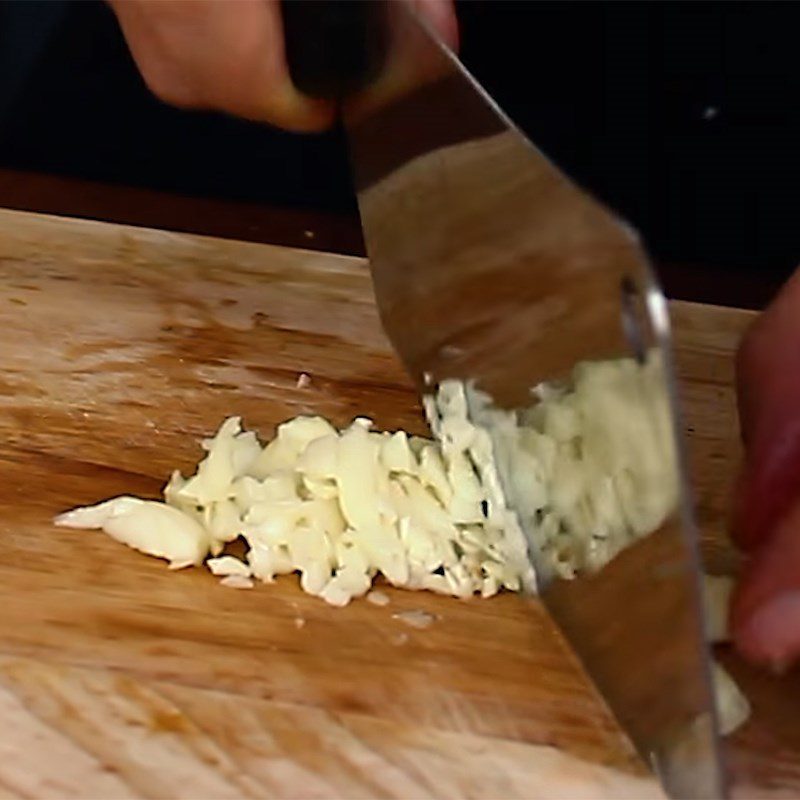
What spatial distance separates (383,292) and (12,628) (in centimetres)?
44

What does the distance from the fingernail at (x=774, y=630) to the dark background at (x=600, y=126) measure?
2.09 feet

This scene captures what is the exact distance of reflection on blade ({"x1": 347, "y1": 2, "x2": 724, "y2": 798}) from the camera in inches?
31.1

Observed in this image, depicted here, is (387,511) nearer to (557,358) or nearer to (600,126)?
(557,358)

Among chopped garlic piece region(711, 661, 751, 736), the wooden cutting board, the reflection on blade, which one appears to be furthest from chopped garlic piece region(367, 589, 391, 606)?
chopped garlic piece region(711, 661, 751, 736)

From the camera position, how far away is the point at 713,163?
58.8 inches

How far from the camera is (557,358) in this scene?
0.94m

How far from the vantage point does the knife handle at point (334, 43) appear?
107cm

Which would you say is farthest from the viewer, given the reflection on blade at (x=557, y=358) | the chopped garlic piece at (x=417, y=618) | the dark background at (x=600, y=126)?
the dark background at (x=600, y=126)

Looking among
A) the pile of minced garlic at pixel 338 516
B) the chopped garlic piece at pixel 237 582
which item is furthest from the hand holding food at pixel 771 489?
the chopped garlic piece at pixel 237 582

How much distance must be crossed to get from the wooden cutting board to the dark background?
0.73ft

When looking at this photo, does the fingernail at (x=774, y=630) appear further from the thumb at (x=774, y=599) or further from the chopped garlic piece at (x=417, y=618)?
the chopped garlic piece at (x=417, y=618)

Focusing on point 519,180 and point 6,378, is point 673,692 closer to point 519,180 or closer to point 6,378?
point 519,180

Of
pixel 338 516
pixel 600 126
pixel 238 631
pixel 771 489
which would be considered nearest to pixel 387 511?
pixel 338 516

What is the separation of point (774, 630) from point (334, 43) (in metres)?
0.55
